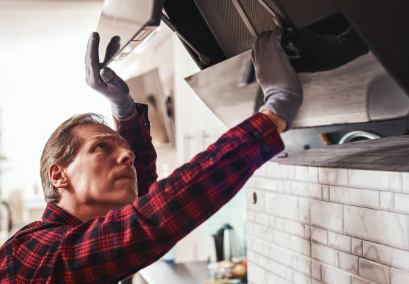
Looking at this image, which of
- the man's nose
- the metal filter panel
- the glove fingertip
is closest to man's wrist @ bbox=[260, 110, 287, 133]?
the metal filter panel

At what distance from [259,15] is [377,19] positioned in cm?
21

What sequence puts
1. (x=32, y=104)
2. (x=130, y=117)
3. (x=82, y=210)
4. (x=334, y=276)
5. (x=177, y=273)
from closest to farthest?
(x=334, y=276)
(x=82, y=210)
(x=130, y=117)
(x=177, y=273)
(x=32, y=104)

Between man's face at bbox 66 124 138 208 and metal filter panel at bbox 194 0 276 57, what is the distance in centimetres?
33

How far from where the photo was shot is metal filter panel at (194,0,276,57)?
2.35 ft

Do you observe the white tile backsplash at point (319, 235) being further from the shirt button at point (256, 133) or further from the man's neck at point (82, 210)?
the man's neck at point (82, 210)

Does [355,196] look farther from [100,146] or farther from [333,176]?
[100,146]

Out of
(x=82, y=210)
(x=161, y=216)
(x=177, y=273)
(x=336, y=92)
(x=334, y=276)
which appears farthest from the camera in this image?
(x=177, y=273)

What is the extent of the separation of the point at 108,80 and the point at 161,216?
0.52 meters

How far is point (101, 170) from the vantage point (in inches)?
35.4

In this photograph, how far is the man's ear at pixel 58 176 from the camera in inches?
37.4

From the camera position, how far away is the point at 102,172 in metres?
0.90

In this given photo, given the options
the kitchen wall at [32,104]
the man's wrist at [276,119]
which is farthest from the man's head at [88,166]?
the kitchen wall at [32,104]

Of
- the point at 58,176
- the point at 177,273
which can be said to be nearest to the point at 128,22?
the point at 58,176

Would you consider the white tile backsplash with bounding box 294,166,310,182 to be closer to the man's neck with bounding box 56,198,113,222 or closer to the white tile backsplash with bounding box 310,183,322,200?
the white tile backsplash with bounding box 310,183,322,200
